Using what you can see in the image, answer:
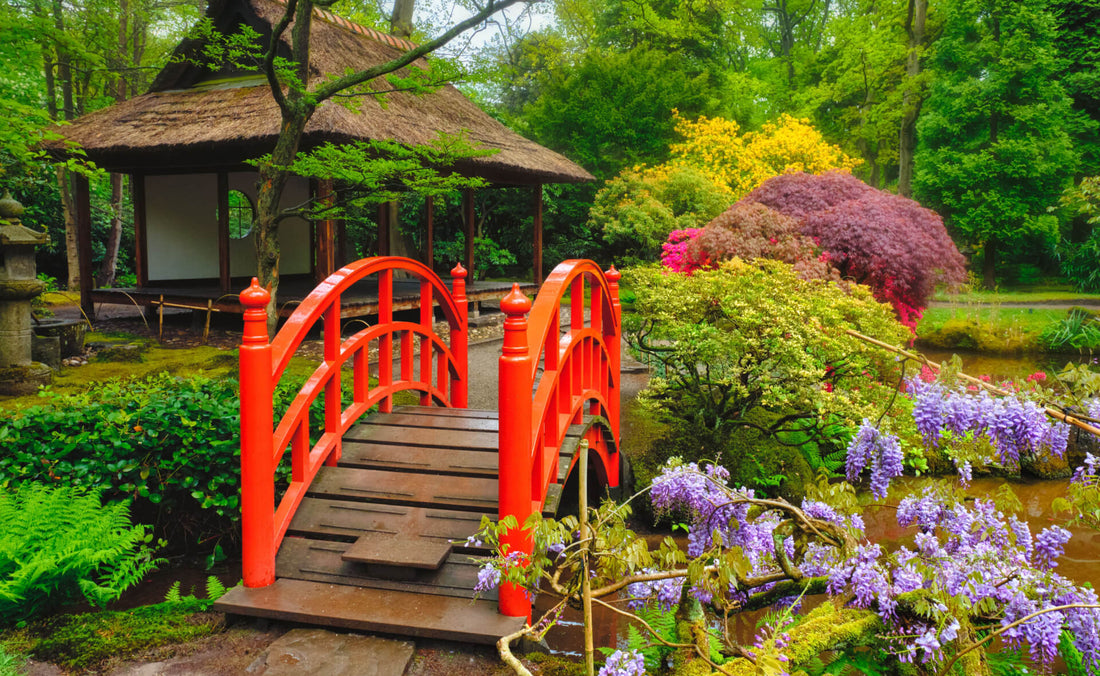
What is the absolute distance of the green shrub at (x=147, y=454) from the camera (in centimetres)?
396

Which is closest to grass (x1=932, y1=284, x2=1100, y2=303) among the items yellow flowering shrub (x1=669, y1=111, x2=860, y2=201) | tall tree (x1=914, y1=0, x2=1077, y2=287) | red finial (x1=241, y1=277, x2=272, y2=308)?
tall tree (x1=914, y1=0, x2=1077, y2=287)

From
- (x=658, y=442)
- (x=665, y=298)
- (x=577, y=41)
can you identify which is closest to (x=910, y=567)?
(x=665, y=298)

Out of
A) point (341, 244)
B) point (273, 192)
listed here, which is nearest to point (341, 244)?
point (341, 244)

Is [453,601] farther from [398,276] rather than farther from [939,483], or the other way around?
[398,276]

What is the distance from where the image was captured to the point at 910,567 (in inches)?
73.4

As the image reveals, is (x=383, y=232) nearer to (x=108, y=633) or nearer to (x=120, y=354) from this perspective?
(x=120, y=354)

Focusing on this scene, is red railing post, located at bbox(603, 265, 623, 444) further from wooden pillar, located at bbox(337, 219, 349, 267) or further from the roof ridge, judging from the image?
wooden pillar, located at bbox(337, 219, 349, 267)

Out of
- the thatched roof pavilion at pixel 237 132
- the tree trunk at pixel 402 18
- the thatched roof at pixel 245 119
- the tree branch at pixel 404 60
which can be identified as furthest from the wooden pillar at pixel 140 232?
the tree branch at pixel 404 60

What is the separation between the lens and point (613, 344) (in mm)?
5039

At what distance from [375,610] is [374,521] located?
565mm

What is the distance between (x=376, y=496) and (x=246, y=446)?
27.2 inches

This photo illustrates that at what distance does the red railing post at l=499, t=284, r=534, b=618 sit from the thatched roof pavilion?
20.3ft

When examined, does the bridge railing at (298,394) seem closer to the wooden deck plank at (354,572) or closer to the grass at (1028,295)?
the wooden deck plank at (354,572)

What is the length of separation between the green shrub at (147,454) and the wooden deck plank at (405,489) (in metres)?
0.94
